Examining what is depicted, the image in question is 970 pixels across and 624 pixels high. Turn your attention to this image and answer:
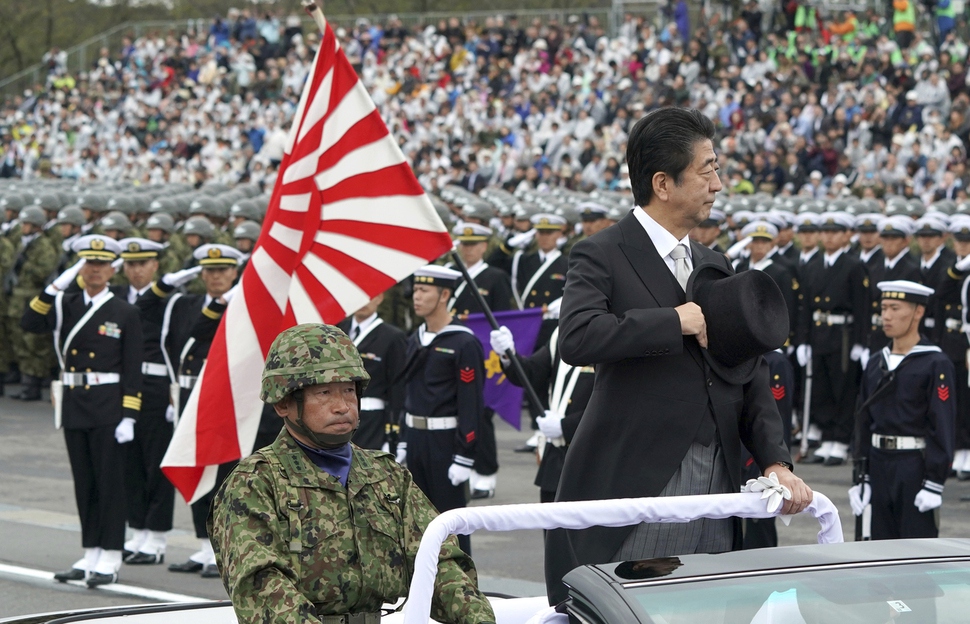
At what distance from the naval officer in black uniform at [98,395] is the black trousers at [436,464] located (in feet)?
5.73

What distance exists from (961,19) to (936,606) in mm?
26424

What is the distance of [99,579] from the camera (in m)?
8.25

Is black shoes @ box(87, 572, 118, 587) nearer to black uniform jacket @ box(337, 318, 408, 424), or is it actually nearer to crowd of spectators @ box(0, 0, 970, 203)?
black uniform jacket @ box(337, 318, 408, 424)

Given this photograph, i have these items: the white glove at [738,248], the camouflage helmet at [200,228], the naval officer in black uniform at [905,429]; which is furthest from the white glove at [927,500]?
the camouflage helmet at [200,228]

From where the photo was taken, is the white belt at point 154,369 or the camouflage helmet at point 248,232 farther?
the camouflage helmet at point 248,232

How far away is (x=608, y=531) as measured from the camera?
3729 mm

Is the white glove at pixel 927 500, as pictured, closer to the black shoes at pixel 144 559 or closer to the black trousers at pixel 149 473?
the black trousers at pixel 149 473

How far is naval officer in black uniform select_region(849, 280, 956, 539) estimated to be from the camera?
7.64 meters

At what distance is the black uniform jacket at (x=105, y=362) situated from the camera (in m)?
8.63

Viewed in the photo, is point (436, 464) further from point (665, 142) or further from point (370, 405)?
point (665, 142)

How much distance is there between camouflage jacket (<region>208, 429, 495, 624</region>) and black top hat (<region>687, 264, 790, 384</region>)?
83cm

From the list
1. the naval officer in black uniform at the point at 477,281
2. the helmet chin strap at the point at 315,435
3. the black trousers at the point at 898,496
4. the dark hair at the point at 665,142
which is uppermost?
the dark hair at the point at 665,142

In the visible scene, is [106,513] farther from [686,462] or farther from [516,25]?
[516,25]

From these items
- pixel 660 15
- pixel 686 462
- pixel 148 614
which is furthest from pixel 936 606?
pixel 660 15
